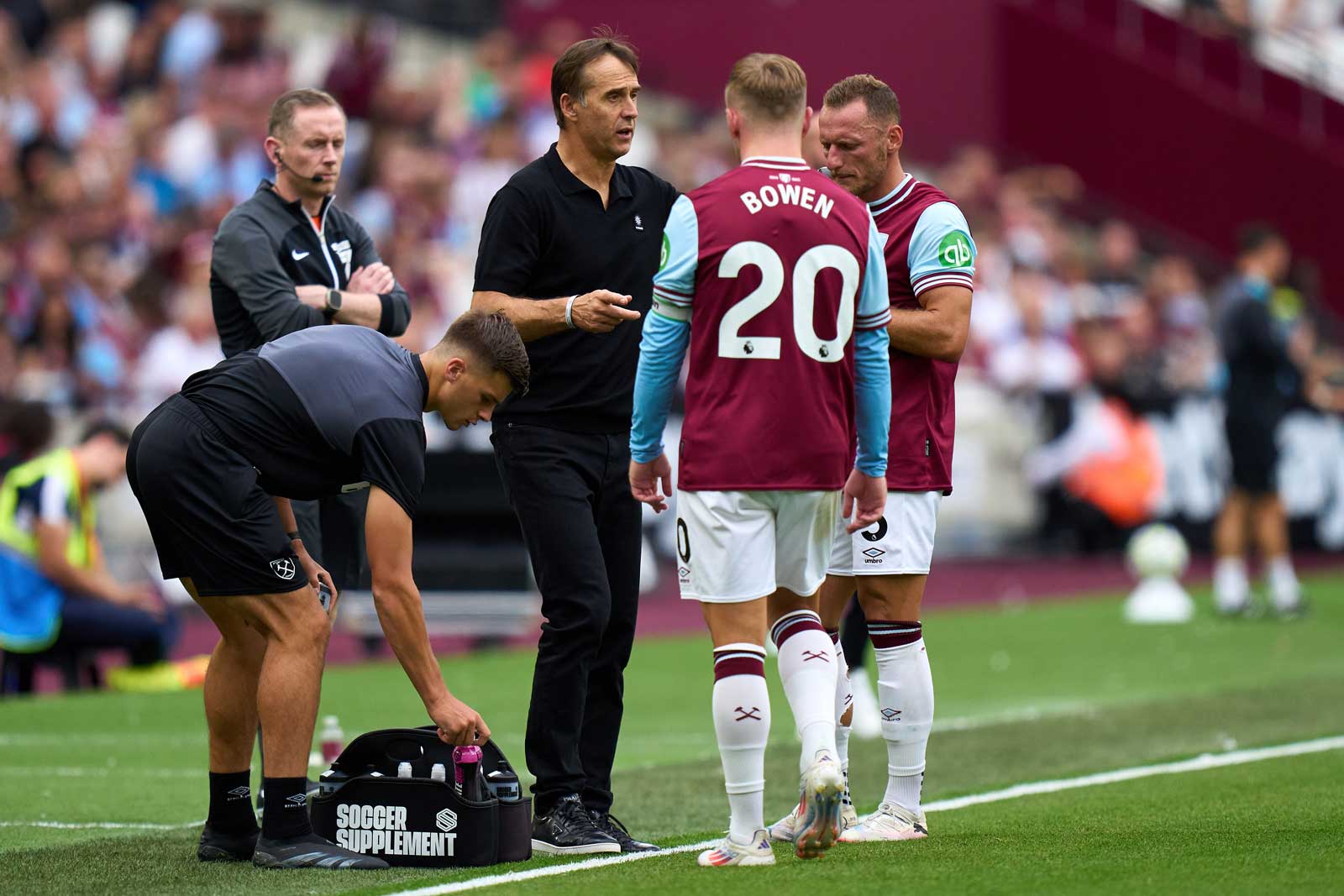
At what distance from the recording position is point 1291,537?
21078 mm

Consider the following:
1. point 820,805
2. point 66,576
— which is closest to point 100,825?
point 820,805

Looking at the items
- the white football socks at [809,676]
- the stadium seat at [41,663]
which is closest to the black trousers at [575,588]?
the white football socks at [809,676]

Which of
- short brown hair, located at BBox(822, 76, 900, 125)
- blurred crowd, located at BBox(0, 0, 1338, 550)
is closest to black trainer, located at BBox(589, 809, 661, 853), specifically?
short brown hair, located at BBox(822, 76, 900, 125)

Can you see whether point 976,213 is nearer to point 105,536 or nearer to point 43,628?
point 105,536

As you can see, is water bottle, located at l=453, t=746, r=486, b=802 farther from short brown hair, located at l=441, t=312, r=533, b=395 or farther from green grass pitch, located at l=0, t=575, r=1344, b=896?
short brown hair, located at l=441, t=312, r=533, b=395

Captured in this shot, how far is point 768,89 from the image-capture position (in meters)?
6.36

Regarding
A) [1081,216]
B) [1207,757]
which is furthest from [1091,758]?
[1081,216]

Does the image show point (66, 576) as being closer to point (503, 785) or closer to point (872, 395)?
point (503, 785)

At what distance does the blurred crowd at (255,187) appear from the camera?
1686cm

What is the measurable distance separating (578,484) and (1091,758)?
11.4ft

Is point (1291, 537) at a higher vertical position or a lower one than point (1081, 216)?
lower

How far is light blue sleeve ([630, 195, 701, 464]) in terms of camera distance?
634cm

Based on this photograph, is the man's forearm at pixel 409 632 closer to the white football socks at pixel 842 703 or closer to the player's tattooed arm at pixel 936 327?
the white football socks at pixel 842 703

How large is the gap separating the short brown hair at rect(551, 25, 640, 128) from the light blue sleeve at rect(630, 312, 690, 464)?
1111 millimetres
